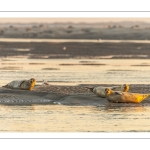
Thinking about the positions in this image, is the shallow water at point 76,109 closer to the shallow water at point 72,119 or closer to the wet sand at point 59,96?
the shallow water at point 72,119

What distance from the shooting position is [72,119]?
16641 millimetres

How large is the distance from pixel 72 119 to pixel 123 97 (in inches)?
93.7

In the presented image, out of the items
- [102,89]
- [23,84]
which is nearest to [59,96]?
[102,89]

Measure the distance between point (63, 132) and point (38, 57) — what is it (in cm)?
1218

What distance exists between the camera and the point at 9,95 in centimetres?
1945

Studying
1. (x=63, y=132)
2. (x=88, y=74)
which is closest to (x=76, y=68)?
(x=88, y=74)

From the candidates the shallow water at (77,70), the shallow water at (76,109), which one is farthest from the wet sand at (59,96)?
the shallow water at (77,70)

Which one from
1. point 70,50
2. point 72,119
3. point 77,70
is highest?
point 70,50

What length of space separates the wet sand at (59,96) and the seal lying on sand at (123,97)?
0.38 feet

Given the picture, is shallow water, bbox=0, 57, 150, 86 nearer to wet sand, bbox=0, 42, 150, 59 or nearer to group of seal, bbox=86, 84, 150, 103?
wet sand, bbox=0, 42, 150, 59

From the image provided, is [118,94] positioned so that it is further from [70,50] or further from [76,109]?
[70,50]

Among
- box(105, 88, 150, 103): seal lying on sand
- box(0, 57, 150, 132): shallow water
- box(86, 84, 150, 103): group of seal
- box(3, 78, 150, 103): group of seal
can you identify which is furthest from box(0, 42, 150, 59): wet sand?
box(105, 88, 150, 103): seal lying on sand

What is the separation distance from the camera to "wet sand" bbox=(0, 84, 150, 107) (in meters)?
18.6

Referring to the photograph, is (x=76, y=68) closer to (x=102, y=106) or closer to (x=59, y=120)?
(x=102, y=106)
